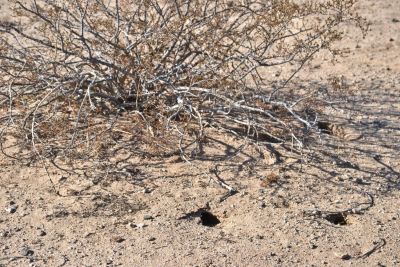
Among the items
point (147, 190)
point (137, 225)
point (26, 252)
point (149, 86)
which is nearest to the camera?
point (26, 252)

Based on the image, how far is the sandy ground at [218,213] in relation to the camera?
14.1 feet

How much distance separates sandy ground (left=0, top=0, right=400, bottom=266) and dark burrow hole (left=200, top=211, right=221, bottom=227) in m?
0.01

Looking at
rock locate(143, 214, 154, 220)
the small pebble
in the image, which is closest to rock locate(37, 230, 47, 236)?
the small pebble

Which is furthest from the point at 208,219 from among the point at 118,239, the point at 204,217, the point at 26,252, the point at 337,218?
the point at 26,252

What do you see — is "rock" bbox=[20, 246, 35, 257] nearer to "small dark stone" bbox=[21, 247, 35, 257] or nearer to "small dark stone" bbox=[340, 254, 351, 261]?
"small dark stone" bbox=[21, 247, 35, 257]

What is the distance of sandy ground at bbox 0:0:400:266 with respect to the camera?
429cm

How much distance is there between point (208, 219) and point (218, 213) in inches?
2.9

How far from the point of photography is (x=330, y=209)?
4.79m

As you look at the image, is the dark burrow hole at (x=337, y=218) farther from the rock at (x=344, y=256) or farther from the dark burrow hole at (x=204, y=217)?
the dark burrow hole at (x=204, y=217)

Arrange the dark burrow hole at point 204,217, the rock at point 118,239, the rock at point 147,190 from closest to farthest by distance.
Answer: the rock at point 118,239
the dark burrow hole at point 204,217
the rock at point 147,190

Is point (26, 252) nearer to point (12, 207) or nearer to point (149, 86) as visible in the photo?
point (12, 207)

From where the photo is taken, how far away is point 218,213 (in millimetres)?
4730

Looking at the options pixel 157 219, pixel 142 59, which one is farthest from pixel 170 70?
pixel 157 219

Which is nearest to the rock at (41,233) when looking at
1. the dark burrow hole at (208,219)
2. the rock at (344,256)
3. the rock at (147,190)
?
the rock at (147,190)
